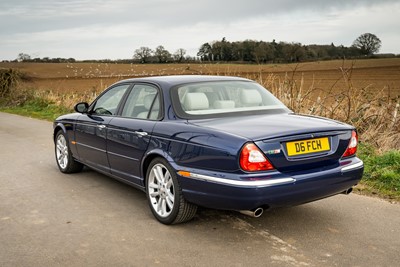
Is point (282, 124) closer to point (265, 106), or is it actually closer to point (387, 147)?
point (265, 106)

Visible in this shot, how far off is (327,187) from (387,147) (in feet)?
15.1

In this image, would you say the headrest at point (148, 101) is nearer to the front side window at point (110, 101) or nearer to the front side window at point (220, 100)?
the front side window at point (220, 100)

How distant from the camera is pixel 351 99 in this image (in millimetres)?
9312

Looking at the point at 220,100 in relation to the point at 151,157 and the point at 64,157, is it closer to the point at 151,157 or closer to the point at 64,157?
the point at 151,157

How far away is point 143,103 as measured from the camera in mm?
5344

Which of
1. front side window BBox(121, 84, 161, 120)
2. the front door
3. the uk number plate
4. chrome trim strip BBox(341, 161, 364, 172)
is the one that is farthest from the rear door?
chrome trim strip BBox(341, 161, 364, 172)

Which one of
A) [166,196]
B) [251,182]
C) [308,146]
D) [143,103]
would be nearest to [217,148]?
[251,182]

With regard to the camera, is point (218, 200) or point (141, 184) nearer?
point (218, 200)

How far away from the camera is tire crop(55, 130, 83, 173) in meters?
7.07

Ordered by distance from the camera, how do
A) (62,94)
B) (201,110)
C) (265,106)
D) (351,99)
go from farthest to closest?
(62,94)
(351,99)
(265,106)
(201,110)

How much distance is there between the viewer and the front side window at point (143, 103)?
5.06m

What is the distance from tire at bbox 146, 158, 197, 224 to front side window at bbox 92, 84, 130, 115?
4.38ft

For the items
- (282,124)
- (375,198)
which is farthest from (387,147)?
(282,124)

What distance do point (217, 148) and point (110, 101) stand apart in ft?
8.33
